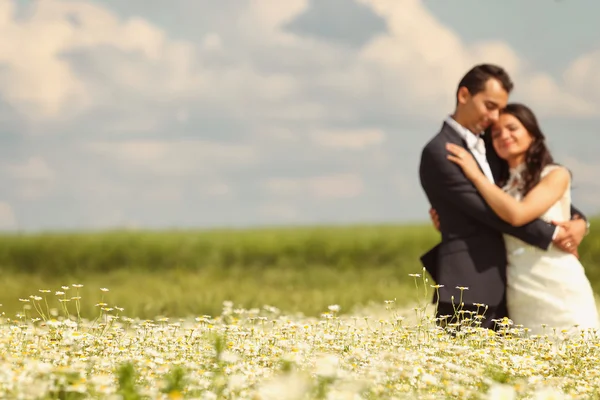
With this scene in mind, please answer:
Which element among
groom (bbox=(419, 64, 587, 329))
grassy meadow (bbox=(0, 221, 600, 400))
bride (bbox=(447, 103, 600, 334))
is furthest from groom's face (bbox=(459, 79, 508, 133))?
grassy meadow (bbox=(0, 221, 600, 400))

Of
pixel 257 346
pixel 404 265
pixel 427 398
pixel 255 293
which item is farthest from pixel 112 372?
pixel 404 265

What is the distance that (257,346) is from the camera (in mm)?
5367

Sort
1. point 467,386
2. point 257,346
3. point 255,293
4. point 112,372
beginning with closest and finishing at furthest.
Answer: point 467,386 < point 112,372 < point 257,346 < point 255,293

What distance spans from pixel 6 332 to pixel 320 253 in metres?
13.5

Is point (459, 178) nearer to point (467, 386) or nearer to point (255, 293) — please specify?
point (467, 386)

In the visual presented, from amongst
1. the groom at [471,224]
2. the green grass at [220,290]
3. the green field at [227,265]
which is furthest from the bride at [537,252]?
the green field at [227,265]

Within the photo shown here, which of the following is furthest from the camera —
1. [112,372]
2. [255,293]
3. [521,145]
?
[255,293]

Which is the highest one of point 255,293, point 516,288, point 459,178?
point 459,178

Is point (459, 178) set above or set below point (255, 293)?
above

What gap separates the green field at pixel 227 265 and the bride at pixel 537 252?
239 inches

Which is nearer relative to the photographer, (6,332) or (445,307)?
(6,332)

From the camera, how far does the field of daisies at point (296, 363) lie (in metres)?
3.79

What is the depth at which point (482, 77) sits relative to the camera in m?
6.69

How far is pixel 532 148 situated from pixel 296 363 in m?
3.44
